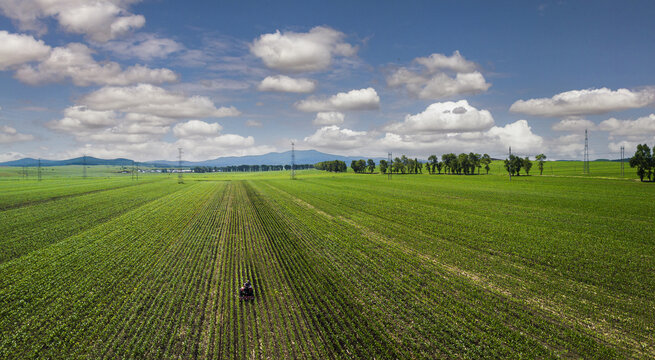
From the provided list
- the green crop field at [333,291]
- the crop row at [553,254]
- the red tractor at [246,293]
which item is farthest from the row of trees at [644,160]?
the red tractor at [246,293]

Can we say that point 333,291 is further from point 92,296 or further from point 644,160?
point 644,160

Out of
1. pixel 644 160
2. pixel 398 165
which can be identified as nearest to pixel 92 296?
pixel 644 160

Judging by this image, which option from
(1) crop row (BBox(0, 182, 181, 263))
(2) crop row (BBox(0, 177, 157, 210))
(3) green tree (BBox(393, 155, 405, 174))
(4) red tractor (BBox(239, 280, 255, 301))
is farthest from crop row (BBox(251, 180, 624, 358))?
(3) green tree (BBox(393, 155, 405, 174))

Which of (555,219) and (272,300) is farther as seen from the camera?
(555,219)

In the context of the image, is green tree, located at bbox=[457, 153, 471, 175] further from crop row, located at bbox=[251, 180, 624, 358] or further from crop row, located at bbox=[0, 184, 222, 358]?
crop row, located at bbox=[0, 184, 222, 358]

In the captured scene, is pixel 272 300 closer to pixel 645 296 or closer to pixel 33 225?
pixel 645 296

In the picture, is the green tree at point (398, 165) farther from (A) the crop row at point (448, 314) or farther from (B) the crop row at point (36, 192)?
(A) the crop row at point (448, 314)

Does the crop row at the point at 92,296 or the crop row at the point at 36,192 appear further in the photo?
the crop row at the point at 36,192

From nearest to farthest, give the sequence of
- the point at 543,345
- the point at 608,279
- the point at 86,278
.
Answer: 1. the point at 543,345
2. the point at 608,279
3. the point at 86,278

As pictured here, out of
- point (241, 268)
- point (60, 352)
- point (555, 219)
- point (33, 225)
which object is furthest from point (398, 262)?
point (33, 225)
